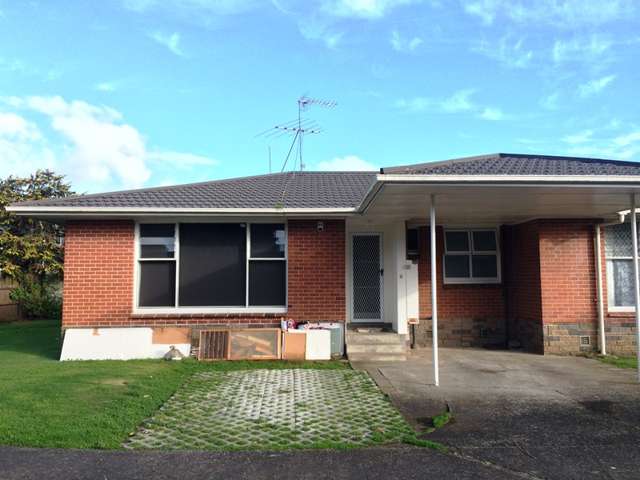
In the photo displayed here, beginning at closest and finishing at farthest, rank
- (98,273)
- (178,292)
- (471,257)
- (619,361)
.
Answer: (619,361) → (98,273) → (178,292) → (471,257)

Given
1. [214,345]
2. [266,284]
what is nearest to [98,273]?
[214,345]

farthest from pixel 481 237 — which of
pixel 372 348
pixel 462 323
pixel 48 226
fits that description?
pixel 48 226

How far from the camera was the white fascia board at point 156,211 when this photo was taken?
8.55 m

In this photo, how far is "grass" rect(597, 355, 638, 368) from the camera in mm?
8281

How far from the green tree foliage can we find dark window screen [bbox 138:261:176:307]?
34.1 feet

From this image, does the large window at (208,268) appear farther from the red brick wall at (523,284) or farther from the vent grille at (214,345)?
the red brick wall at (523,284)

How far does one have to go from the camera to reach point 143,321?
8922 mm

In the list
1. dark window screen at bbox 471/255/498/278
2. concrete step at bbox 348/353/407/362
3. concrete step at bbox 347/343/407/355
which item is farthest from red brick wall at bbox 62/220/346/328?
dark window screen at bbox 471/255/498/278

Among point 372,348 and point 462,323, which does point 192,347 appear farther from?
point 462,323

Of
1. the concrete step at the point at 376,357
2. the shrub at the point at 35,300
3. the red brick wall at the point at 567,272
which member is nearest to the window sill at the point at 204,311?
the concrete step at the point at 376,357

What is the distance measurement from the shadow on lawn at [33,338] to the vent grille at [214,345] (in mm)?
2950

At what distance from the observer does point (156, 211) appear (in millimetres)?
8688

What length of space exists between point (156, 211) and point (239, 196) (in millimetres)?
1702

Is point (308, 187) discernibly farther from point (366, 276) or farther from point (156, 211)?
point (156, 211)
